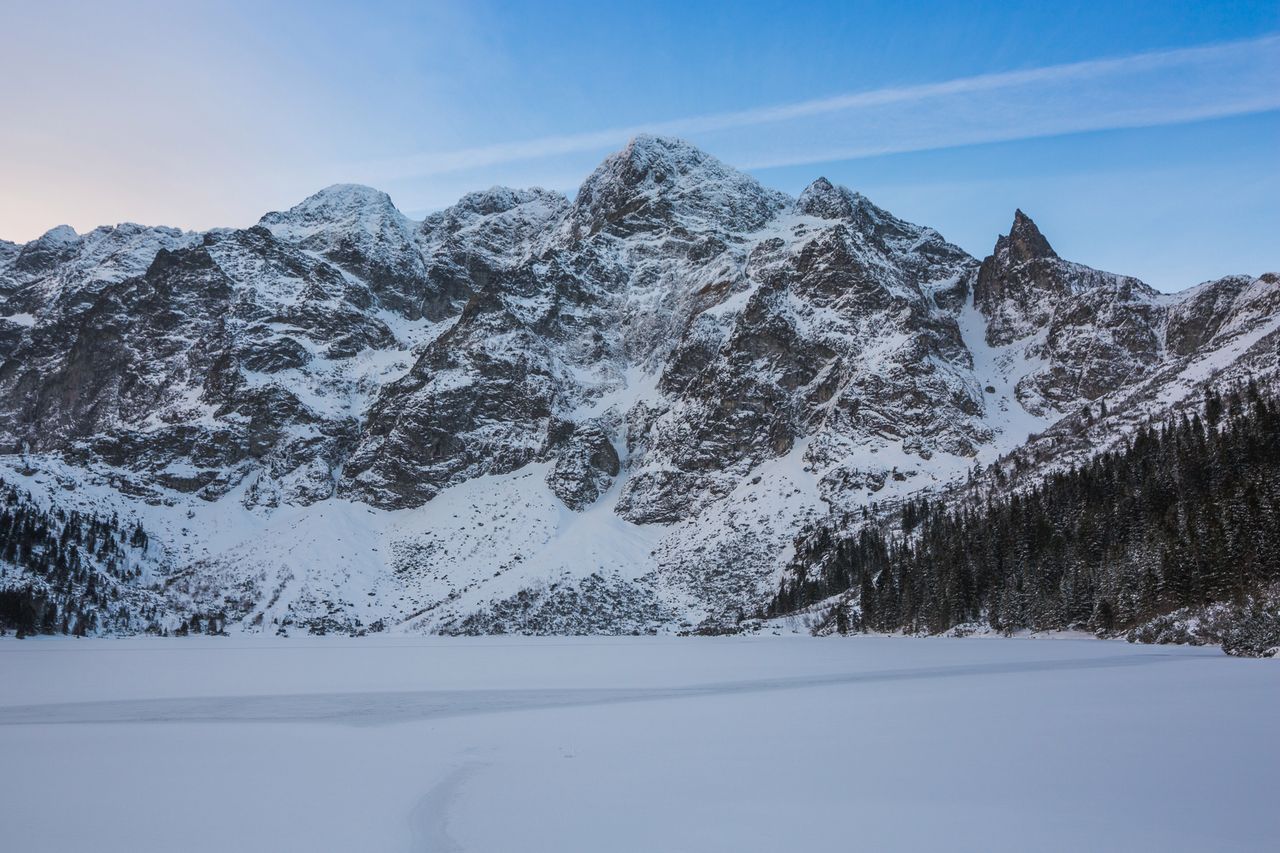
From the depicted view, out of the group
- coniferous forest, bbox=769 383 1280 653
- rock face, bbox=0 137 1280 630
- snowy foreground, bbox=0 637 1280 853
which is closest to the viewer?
snowy foreground, bbox=0 637 1280 853

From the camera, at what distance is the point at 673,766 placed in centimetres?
1587

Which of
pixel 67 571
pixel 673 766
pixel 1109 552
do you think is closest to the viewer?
pixel 673 766

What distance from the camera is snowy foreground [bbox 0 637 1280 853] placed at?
35.9 feet

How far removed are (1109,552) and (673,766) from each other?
68253mm

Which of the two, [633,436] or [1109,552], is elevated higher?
[633,436]

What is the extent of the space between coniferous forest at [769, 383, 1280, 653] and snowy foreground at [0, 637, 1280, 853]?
2457 cm

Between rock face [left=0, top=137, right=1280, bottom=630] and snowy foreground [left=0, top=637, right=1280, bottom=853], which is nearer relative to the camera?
snowy foreground [left=0, top=637, right=1280, bottom=853]

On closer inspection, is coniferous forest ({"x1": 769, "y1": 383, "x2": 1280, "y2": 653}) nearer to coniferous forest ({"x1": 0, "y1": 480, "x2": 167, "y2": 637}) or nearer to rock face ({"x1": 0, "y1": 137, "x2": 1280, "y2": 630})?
rock face ({"x1": 0, "y1": 137, "x2": 1280, "y2": 630})

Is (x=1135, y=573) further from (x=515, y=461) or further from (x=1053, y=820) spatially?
(x=515, y=461)

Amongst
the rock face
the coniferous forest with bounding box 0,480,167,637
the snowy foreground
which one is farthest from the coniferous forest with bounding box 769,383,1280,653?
the coniferous forest with bounding box 0,480,167,637

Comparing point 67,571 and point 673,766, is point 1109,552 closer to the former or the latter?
point 673,766

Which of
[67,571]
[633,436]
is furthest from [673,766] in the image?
[633,436]

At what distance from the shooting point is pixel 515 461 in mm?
172000

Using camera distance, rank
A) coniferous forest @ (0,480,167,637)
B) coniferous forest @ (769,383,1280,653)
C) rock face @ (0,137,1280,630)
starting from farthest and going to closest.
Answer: rock face @ (0,137,1280,630)
coniferous forest @ (0,480,167,637)
coniferous forest @ (769,383,1280,653)
